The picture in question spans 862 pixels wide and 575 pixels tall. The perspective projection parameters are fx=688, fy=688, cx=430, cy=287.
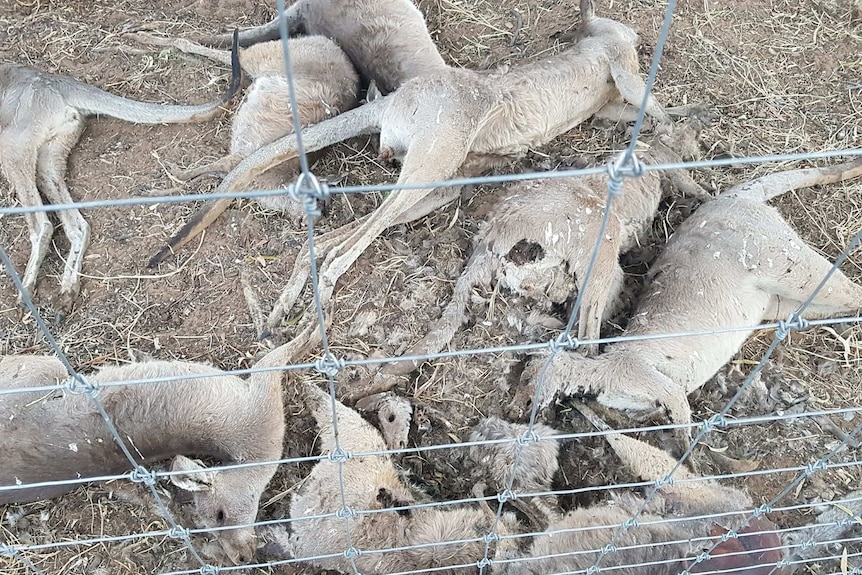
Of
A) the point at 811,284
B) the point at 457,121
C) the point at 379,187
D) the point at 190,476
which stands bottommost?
the point at 190,476

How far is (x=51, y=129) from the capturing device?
12.6 ft

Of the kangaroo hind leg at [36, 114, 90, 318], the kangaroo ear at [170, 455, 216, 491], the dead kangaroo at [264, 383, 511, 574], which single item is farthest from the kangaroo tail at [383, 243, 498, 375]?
the kangaroo hind leg at [36, 114, 90, 318]

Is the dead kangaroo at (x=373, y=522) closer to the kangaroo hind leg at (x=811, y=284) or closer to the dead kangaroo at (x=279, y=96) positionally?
the dead kangaroo at (x=279, y=96)

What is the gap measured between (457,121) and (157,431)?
2.10 metres

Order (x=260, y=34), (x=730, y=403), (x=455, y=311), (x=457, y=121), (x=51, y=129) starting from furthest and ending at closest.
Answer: (x=260, y=34)
(x=51, y=129)
(x=457, y=121)
(x=455, y=311)
(x=730, y=403)

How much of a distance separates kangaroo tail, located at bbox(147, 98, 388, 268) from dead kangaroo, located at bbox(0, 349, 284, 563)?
77 centimetres

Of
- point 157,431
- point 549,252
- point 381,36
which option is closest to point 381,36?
point 381,36

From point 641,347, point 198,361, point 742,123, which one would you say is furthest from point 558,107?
point 198,361

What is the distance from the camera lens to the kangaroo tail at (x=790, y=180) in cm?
361

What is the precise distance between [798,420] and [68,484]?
3.28 m

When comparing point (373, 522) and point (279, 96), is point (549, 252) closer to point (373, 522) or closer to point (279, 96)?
point (373, 522)

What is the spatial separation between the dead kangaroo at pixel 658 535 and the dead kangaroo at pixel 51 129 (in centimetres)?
262

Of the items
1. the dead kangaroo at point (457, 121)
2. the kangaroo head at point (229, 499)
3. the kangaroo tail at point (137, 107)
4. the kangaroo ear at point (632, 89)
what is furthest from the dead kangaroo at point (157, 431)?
the kangaroo ear at point (632, 89)

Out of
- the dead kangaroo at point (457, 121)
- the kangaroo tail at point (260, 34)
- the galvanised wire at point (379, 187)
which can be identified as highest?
the galvanised wire at point (379, 187)
